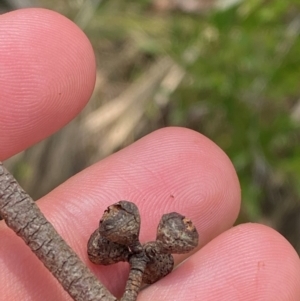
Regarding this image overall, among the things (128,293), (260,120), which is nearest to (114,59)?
(260,120)

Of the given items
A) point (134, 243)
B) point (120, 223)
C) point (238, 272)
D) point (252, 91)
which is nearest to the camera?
point (120, 223)

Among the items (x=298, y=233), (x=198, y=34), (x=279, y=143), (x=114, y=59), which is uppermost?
(x=198, y=34)

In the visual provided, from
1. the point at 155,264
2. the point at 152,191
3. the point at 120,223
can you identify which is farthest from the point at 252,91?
the point at 120,223

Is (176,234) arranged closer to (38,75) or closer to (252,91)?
(38,75)

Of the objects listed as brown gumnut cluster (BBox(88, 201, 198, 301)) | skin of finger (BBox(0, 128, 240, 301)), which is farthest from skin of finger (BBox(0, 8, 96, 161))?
brown gumnut cluster (BBox(88, 201, 198, 301))

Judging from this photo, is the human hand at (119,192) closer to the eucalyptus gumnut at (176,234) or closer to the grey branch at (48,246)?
the grey branch at (48,246)

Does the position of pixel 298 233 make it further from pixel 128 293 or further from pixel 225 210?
pixel 128 293

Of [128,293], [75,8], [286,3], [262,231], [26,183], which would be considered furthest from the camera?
[75,8]
